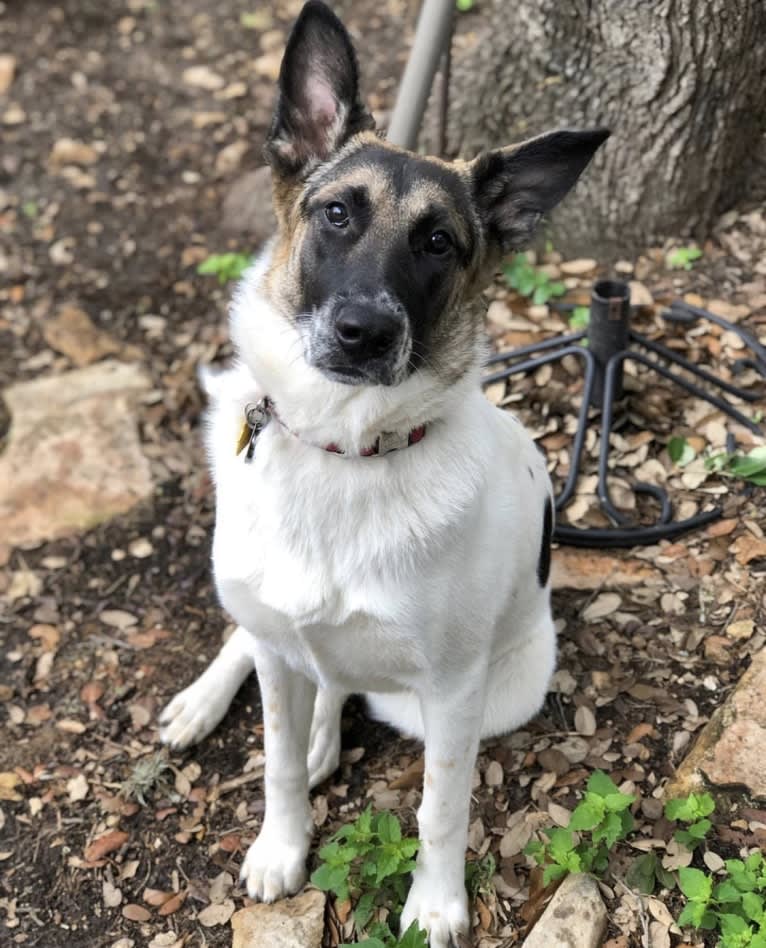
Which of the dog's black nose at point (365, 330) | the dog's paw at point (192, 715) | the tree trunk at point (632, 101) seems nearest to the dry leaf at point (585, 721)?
the dog's paw at point (192, 715)

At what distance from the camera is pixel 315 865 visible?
351 centimetres

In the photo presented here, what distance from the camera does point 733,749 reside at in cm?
332

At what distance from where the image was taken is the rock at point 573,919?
301 cm

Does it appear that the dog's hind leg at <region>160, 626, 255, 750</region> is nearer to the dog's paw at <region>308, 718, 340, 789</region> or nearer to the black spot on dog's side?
the dog's paw at <region>308, 718, 340, 789</region>

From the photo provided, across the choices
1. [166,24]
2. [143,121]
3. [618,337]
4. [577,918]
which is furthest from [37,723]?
[166,24]

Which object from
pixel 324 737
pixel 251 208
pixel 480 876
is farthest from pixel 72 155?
pixel 480 876

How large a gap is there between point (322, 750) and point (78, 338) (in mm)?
2926

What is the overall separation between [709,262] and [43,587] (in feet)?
11.3

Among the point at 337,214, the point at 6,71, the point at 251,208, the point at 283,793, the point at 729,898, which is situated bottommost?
the point at 283,793

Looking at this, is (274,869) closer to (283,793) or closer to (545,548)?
(283,793)

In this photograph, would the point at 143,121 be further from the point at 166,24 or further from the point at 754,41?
the point at 754,41

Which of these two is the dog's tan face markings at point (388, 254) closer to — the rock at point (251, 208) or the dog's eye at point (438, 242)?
the dog's eye at point (438, 242)

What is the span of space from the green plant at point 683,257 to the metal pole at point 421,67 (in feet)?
4.93

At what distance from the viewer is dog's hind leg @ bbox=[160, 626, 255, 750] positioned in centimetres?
388
